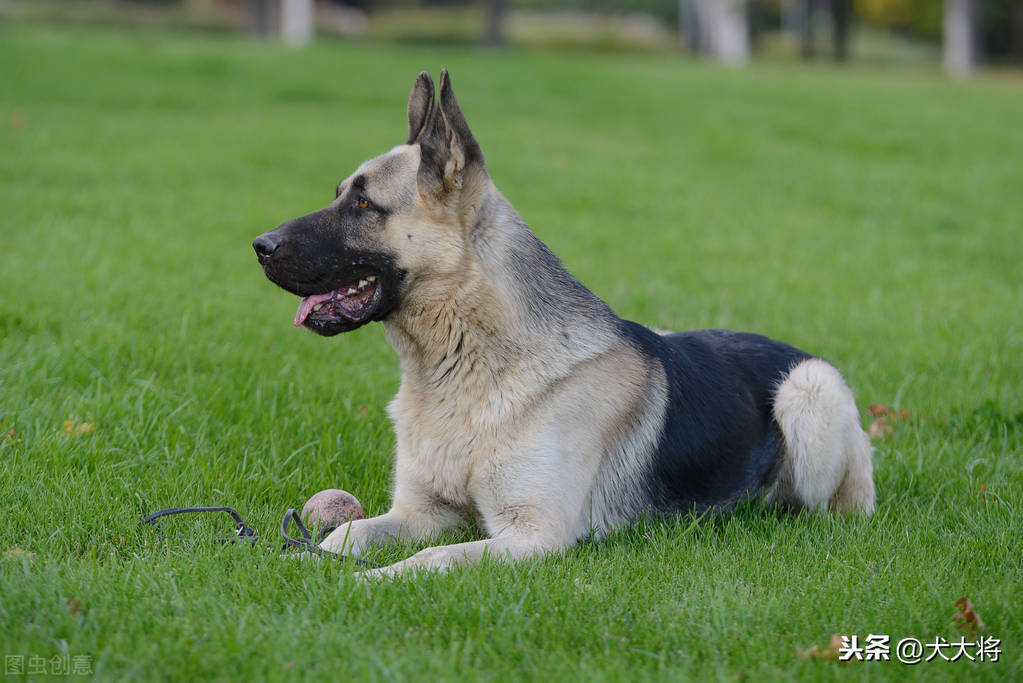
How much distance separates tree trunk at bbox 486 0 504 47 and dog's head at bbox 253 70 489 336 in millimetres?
30631

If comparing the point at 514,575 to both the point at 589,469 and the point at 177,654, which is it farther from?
the point at 177,654

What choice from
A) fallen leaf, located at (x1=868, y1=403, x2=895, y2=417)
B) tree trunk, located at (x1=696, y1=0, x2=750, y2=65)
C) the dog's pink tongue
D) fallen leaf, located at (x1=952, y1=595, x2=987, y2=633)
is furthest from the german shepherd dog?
tree trunk, located at (x1=696, y1=0, x2=750, y2=65)

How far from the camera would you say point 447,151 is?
429 centimetres

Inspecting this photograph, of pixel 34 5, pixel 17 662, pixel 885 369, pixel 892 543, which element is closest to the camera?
pixel 17 662

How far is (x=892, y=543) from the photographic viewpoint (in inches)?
171

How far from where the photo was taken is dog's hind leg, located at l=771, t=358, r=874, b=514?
4.88 meters

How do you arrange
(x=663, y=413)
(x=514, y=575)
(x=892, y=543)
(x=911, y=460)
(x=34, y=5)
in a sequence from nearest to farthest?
1. (x=514, y=575)
2. (x=892, y=543)
3. (x=663, y=413)
4. (x=911, y=460)
5. (x=34, y=5)

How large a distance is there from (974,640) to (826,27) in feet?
189

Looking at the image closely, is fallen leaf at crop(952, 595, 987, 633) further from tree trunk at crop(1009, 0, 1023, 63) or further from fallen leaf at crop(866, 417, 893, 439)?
tree trunk at crop(1009, 0, 1023, 63)

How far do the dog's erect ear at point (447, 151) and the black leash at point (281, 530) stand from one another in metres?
1.57

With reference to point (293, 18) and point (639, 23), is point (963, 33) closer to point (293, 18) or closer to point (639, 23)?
point (639, 23)

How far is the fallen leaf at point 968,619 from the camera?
3.52 m

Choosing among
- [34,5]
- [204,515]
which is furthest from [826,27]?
[204,515]

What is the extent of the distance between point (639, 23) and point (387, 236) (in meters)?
48.1
